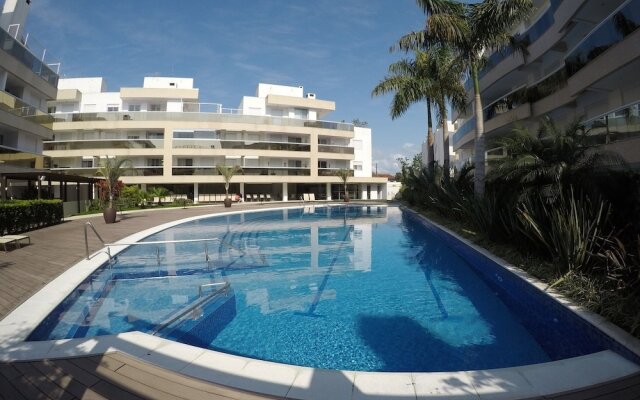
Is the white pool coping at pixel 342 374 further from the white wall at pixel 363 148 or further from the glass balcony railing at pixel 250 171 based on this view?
the white wall at pixel 363 148

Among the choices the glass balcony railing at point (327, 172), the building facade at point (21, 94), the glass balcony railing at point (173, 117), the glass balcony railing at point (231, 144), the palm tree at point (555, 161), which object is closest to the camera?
the palm tree at point (555, 161)

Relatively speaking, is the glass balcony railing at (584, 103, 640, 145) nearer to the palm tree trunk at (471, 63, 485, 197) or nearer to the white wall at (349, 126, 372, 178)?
the palm tree trunk at (471, 63, 485, 197)

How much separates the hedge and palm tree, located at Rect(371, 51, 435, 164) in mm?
20111

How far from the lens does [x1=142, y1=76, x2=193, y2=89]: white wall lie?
50566 mm

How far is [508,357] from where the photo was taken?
4.86m

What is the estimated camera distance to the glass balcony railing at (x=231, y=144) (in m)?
44.7

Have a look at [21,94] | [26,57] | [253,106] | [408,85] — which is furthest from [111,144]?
[408,85]

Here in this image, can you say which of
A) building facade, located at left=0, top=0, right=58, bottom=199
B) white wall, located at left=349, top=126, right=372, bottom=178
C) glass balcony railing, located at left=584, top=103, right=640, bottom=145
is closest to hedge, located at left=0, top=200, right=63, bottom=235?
building facade, located at left=0, top=0, right=58, bottom=199

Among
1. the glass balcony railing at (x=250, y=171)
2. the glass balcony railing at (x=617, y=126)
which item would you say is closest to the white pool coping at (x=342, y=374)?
the glass balcony railing at (x=617, y=126)

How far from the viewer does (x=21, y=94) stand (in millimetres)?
23719

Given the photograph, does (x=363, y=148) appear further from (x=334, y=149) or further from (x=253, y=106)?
(x=253, y=106)

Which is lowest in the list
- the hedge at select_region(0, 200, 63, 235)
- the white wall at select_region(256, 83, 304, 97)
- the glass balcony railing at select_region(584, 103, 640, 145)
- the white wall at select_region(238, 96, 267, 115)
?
the hedge at select_region(0, 200, 63, 235)

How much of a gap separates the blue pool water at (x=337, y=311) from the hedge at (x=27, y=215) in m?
6.05

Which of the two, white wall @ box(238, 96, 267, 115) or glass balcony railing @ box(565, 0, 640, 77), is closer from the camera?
glass balcony railing @ box(565, 0, 640, 77)
